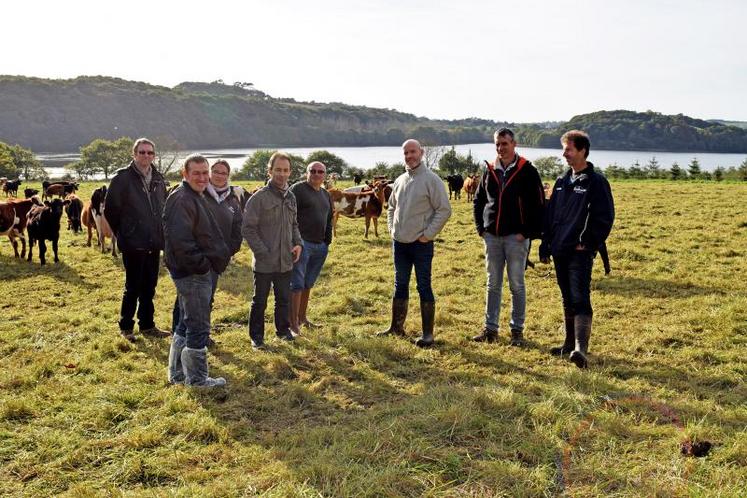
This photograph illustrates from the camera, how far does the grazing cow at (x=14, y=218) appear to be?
11.5 metres

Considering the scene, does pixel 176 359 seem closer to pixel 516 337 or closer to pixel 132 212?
pixel 132 212

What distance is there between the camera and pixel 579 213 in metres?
5.07

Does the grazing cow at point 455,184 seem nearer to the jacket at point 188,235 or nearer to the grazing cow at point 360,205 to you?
the grazing cow at point 360,205

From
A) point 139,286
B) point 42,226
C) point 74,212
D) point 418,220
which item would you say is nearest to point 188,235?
point 139,286

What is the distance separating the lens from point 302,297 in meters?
6.72

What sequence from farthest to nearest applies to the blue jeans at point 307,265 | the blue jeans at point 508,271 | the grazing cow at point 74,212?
the grazing cow at point 74,212
the blue jeans at point 307,265
the blue jeans at point 508,271

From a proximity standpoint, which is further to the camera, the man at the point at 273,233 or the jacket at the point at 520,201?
the jacket at the point at 520,201

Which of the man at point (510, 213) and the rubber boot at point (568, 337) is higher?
the man at point (510, 213)

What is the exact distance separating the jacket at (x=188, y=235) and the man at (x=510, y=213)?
2972mm

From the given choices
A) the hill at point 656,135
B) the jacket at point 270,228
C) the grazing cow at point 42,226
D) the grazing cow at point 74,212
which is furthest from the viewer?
the hill at point 656,135

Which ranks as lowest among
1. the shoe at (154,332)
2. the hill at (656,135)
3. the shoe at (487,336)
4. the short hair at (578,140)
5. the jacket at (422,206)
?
the shoe at (154,332)

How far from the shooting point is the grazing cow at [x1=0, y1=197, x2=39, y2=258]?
11492 millimetres

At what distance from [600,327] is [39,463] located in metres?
5.97

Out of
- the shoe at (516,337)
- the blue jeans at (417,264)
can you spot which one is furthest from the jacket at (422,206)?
the shoe at (516,337)
